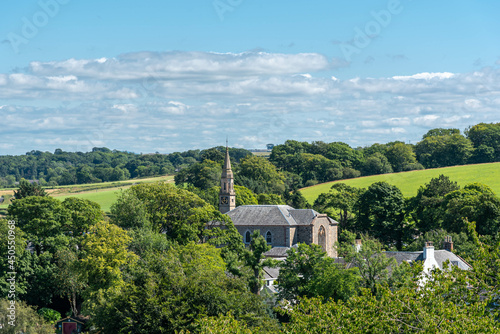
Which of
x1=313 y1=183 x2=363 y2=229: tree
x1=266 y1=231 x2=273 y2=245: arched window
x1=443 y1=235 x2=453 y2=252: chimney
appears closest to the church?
x1=266 y1=231 x2=273 y2=245: arched window

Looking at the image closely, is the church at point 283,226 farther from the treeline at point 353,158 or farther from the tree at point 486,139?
the tree at point 486,139

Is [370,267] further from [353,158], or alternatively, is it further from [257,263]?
[353,158]

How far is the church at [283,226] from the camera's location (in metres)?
83.7

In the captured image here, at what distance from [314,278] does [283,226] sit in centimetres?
2612

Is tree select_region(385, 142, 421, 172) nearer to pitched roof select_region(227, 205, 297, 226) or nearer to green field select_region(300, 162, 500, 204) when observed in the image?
green field select_region(300, 162, 500, 204)

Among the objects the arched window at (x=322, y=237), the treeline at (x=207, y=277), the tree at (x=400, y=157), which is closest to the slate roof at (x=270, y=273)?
the treeline at (x=207, y=277)

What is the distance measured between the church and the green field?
3218 cm

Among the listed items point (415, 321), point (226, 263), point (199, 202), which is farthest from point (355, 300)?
point (199, 202)

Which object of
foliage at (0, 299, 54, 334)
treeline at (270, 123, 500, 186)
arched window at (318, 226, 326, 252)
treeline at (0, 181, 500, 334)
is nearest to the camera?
treeline at (0, 181, 500, 334)

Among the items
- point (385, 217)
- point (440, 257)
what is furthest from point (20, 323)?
point (385, 217)

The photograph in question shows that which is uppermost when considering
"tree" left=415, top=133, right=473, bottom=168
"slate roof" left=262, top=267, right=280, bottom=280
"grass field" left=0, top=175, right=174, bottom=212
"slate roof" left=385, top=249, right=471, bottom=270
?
"tree" left=415, top=133, right=473, bottom=168

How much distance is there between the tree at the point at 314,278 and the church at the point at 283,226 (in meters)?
22.4

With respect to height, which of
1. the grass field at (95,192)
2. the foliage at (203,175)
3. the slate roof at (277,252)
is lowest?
the slate roof at (277,252)

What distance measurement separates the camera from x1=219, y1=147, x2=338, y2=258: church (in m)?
83.7
